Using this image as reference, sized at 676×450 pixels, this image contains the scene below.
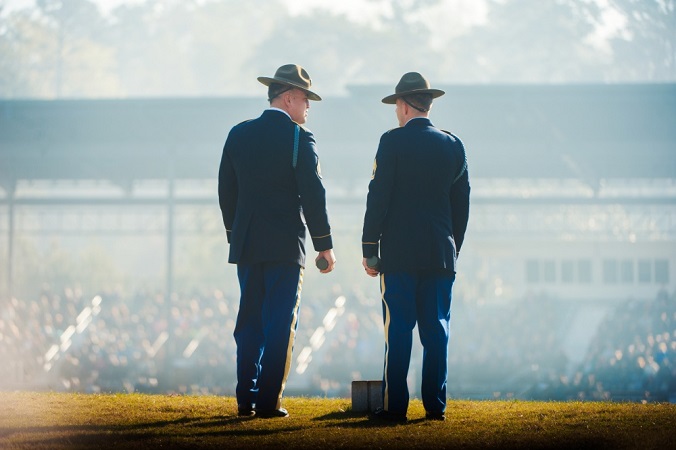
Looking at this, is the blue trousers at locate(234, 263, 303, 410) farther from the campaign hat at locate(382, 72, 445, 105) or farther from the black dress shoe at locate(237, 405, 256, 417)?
the campaign hat at locate(382, 72, 445, 105)

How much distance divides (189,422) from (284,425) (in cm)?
55

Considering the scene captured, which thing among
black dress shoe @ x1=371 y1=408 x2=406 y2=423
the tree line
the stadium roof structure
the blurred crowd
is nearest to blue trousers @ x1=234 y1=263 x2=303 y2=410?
black dress shoe @ x1=371 y1=408 x2=406 y2=423

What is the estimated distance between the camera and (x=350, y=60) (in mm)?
78688

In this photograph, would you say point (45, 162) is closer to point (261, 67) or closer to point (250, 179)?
point (250, 179)

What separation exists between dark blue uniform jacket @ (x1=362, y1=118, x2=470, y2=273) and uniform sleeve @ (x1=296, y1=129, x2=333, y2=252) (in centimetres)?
24

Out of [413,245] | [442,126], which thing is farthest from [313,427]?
[442,126]

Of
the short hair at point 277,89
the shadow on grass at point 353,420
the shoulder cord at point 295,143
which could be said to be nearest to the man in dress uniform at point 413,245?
the shadow on grass at point 353,420

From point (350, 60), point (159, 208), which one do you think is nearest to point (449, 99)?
point (159, 208)

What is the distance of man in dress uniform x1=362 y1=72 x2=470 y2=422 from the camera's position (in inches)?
267

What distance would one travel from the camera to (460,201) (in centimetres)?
707

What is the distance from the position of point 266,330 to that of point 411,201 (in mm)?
1084

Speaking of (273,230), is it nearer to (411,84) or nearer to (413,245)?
(413,245)

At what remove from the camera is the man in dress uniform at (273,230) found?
6.87 metres

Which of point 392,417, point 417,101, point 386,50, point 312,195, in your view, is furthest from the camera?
point 386,50
